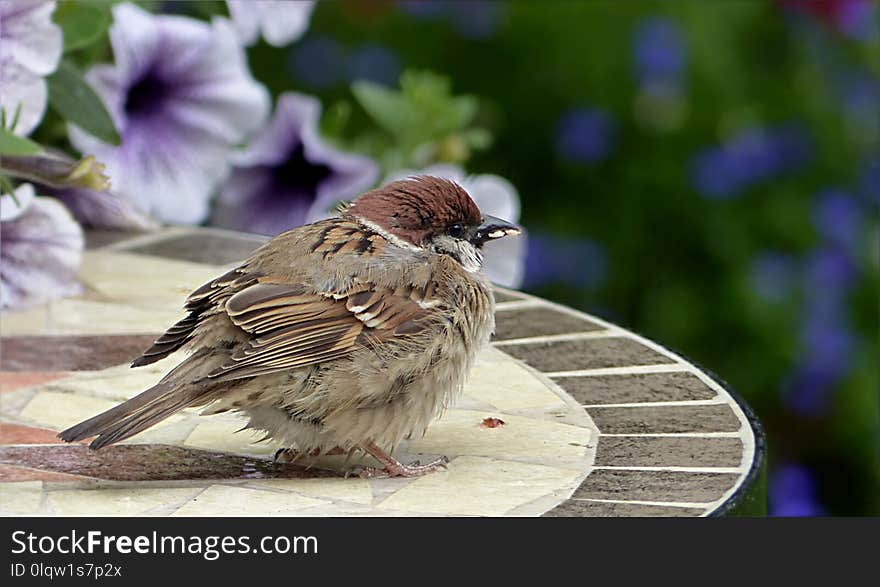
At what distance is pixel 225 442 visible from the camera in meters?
2.84

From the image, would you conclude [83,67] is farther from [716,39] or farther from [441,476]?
[716,39]

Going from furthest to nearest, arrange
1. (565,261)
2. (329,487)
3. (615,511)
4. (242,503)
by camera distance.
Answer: (565,261) → (329,487) → (242,503) → (615,511)

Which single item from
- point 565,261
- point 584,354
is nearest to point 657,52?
point 565,261

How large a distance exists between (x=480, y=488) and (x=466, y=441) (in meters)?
0.27

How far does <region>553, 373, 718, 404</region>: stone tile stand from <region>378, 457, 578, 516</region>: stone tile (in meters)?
0.34

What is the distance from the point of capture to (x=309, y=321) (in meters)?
2.65

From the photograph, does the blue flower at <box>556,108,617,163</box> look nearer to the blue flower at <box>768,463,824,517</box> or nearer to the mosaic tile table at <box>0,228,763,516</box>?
the blue flower at <box>768,463,824,517</box>

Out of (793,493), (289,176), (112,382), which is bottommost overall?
(793,493)

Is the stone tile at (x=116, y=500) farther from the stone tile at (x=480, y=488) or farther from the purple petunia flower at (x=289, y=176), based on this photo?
Answer: the purple petunia flower at (x=289, y=176)

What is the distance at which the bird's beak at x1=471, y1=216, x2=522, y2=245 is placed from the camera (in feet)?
9.74

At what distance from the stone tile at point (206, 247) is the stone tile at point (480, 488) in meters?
1.35

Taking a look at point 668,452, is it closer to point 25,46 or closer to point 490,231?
point 490,231
